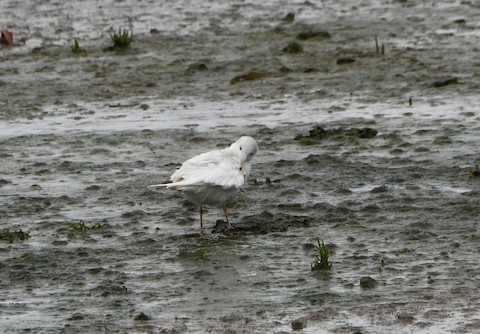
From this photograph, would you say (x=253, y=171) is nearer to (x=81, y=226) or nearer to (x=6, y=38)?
(x=81, y=226)

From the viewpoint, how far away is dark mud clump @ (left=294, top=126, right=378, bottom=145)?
42.4 feet

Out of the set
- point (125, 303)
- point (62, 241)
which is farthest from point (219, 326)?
point (62, 241)

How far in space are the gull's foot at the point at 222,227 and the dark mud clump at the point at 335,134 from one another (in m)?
2.58

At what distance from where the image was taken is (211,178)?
9.91m

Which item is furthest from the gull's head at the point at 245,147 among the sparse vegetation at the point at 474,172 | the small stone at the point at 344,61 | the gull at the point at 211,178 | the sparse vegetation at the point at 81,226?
the small stone at the point at 344,61

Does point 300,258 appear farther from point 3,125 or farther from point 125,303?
point 3,125

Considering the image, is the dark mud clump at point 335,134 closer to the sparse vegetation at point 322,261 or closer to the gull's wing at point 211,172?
the gull's wing at point 211,172

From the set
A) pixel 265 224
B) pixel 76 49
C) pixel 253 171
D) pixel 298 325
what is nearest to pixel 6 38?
pixel 76 49

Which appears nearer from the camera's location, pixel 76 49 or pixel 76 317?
pixel 76 317

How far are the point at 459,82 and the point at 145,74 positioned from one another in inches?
149

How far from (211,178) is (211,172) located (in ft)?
0.31

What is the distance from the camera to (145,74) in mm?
16438

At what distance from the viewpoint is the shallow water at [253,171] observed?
8.43 m

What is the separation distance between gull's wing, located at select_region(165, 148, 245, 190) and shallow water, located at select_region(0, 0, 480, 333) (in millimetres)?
420
